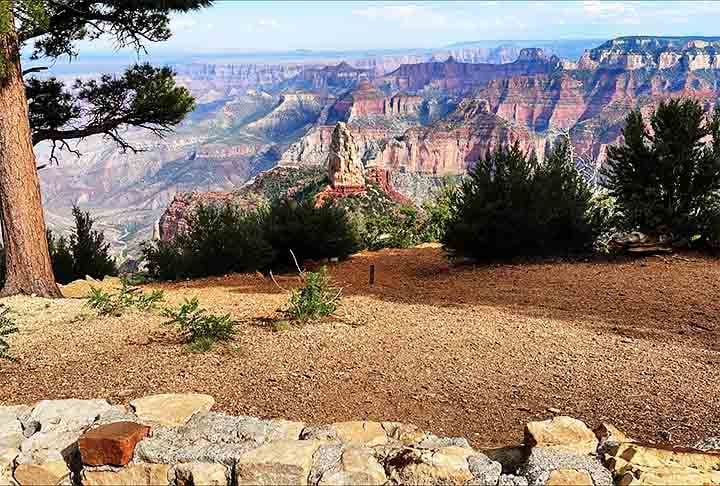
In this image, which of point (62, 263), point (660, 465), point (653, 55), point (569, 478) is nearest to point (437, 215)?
point (62, 263)

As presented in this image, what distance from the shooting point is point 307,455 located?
10.2 feet

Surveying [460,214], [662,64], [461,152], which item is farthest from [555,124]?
[460,214]

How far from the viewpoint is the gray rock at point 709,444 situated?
3.51 m

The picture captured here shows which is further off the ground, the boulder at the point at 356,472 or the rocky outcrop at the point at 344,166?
the boulder at the point at 356,472

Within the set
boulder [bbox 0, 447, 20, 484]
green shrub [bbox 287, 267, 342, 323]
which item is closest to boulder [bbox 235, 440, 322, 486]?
boulder [bbox 0, 447, 20, 484]

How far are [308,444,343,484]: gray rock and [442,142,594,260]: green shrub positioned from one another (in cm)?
732

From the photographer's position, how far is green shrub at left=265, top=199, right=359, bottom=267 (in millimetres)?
11914

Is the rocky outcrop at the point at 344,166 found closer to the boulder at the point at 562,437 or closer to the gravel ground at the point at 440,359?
the gravel ground at the point at 440,359

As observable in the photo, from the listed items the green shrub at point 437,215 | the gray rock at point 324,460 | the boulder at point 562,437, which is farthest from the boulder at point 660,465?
the green shrub at point 437,215

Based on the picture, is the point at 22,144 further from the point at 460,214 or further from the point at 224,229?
the point at 460,214

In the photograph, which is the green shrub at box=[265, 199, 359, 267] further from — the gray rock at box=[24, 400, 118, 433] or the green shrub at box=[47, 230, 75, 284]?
the gray rock at box=[24, 400, 118, 433]

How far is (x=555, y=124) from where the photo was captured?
6176 inches

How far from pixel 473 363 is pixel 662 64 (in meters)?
185

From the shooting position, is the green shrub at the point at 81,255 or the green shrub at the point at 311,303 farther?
the green shrub at the point at 81,255
